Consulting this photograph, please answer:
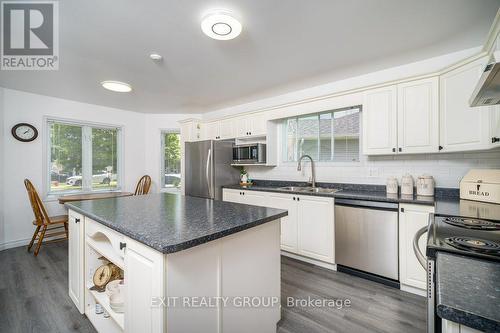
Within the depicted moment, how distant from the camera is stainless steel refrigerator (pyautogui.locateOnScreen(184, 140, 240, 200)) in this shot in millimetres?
3875

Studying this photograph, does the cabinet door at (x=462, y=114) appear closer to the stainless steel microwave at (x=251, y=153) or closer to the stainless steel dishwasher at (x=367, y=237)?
the stainless steel dishwasher at (x=367, y=237)

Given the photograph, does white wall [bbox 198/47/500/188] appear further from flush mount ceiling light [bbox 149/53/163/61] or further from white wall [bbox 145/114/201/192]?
white wall [bbox 145/114/201/192]

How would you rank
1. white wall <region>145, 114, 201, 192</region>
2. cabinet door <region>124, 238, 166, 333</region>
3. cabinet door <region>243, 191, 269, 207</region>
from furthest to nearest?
white wall <region>145, 114, 201, 192</region>
cabinet door <region>243, 191, 269, 207</region>
cabinet door <region>124, 238, 166, 333</region>

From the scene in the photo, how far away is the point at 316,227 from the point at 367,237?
56 cm

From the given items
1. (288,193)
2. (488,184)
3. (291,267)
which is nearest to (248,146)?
(288,193)

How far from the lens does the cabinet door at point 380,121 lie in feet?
8.23

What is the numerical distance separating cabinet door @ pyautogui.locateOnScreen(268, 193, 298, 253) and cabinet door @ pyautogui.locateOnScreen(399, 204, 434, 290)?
1157 mm

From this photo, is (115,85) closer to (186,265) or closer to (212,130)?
(212,130)

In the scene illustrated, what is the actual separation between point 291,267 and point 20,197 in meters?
4.38

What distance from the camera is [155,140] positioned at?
519cm

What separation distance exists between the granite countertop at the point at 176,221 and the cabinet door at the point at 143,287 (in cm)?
8

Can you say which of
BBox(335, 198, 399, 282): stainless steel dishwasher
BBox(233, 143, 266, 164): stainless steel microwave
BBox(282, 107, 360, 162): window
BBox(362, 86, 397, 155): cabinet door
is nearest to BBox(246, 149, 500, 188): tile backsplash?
BBox(282, 107, 360, 162): window

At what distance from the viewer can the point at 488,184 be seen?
74.2 inches

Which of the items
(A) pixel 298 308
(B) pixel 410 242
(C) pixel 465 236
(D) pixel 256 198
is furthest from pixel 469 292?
(D) pixel 256 198
